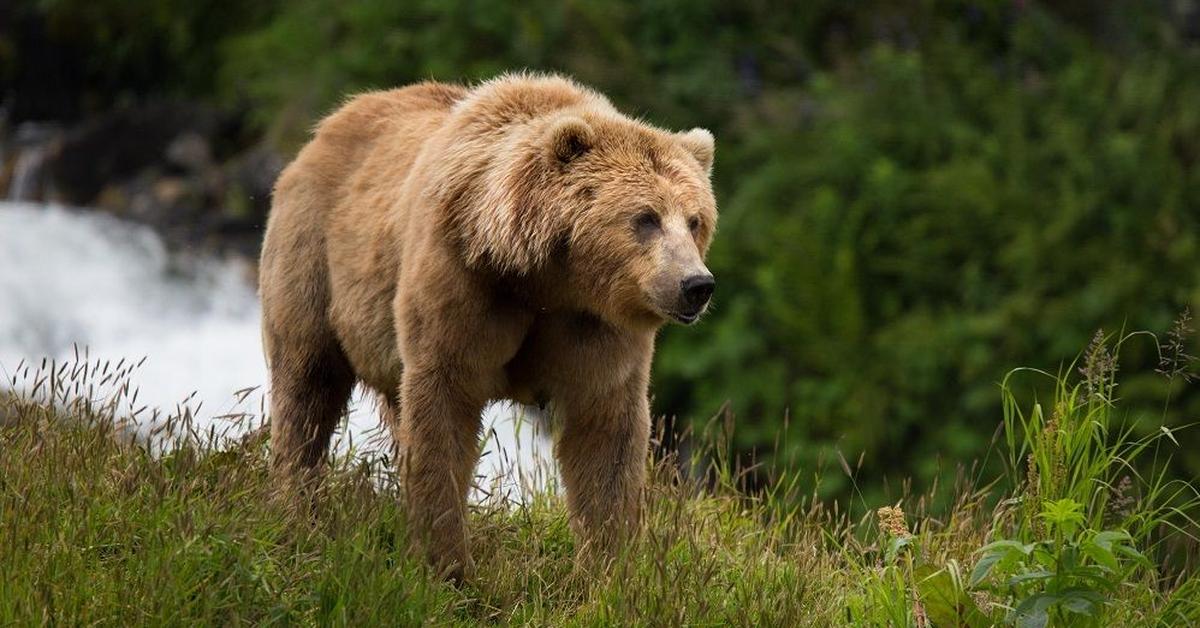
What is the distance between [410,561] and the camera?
4.39 m

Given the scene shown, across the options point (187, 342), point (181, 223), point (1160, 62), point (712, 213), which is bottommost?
point (712, 213)

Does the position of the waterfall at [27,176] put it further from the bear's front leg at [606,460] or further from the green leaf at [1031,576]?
the green leaf at [1031,576]

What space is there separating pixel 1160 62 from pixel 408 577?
29.9 ft

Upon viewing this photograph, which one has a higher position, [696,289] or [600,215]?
[600,215]

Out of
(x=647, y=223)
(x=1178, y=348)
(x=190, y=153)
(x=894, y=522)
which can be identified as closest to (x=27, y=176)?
(x=190, y=153)

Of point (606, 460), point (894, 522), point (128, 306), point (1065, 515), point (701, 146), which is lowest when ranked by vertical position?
point (1065, 515)

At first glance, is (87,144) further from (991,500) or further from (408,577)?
(408,577)

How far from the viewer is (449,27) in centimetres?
1362

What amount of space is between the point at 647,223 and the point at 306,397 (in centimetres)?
170

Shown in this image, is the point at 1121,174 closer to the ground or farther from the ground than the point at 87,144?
closer to the ground

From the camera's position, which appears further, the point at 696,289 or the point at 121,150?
the point at 121,150

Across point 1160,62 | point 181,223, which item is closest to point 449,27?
point 181,223

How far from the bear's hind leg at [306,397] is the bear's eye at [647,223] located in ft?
5.15

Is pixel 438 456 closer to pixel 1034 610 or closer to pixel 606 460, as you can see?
pixel 606 460
